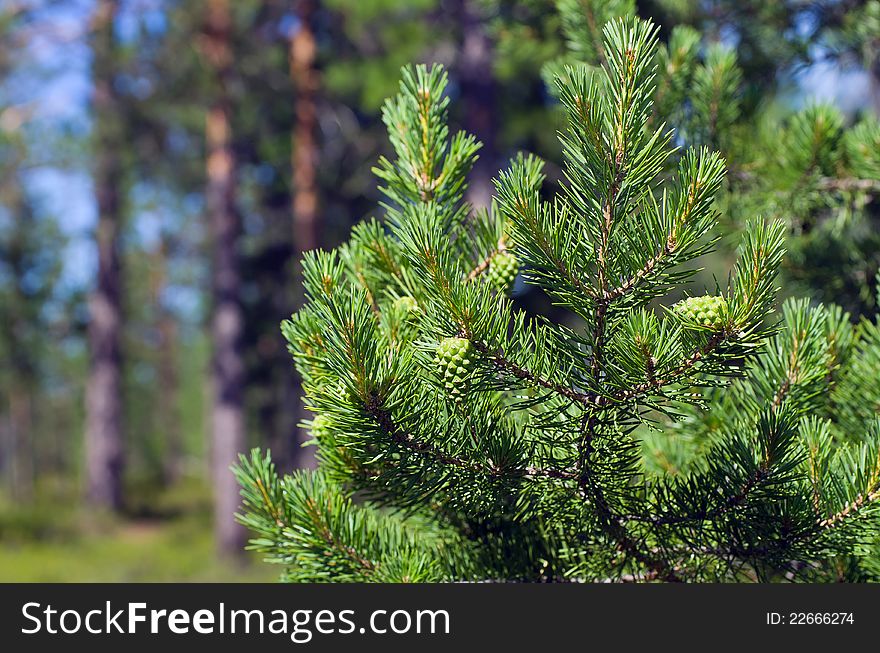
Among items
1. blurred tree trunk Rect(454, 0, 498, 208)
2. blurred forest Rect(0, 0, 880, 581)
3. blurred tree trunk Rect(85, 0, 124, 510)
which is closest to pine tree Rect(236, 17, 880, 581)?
blurred forest Rect(0, 0, 880, 581)

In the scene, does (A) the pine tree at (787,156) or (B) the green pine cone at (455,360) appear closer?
(B) the green pine cone at (455,360)

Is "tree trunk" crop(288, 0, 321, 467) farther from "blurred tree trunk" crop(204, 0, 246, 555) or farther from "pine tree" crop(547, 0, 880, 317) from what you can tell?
"pine tree" crop(547, 0, 880, 317)

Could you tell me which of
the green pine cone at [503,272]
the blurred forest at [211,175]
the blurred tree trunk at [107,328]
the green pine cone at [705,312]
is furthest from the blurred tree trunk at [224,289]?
the green pine cone at [705,312]

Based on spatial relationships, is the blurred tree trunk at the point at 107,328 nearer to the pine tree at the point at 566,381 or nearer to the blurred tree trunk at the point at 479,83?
the blurred tree trunk at the point at 479,83

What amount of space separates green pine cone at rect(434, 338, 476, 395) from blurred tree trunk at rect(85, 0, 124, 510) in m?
16.0

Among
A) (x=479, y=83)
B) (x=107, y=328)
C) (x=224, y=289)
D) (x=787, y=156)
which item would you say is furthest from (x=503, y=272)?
(x=107, y=328)

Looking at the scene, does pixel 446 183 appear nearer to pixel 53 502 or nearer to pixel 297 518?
pixel 297 518

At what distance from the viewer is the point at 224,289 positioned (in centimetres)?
1240

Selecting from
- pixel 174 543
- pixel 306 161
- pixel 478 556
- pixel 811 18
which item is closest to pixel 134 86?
pixel 306 161

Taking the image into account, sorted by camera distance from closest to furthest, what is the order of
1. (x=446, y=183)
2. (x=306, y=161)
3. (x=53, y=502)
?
(x=446, y=183), (x=306, y=161), (x=53, y=502)

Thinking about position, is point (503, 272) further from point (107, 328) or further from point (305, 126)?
point (107, 328)

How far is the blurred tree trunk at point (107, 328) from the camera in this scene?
16.1 meters
